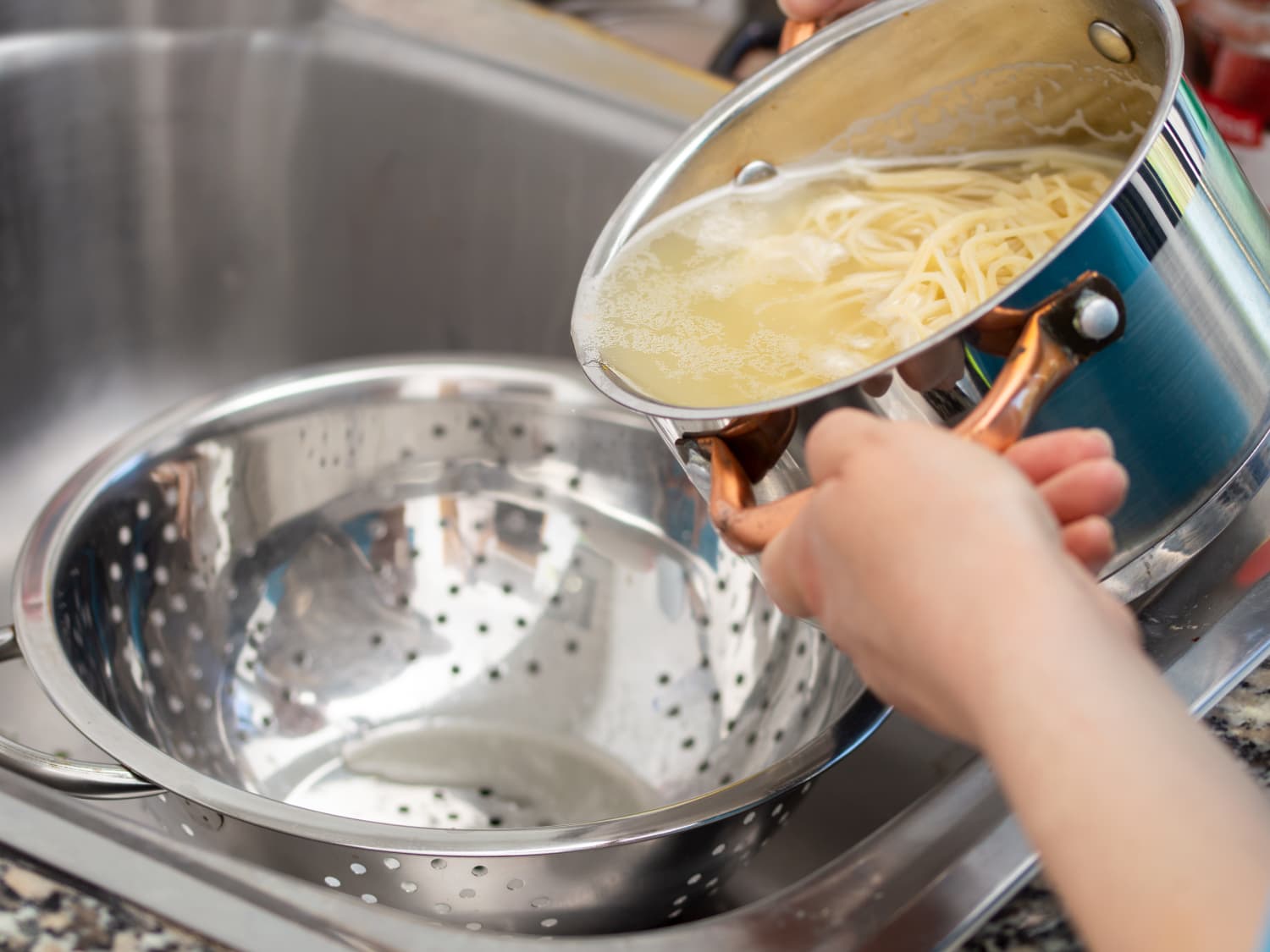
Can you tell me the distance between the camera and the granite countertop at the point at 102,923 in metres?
0.39

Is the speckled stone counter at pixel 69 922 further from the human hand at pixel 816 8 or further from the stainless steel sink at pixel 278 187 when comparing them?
the stainless steel sink at pixel 278 187

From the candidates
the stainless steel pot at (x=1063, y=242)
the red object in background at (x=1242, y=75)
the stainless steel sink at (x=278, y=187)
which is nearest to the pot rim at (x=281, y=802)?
the stainless steel pot at (x=1063, y=242)

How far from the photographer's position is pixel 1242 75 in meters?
1.03

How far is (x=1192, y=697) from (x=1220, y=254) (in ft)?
0.57

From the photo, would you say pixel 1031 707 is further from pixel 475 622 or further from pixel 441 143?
pixel 441 143

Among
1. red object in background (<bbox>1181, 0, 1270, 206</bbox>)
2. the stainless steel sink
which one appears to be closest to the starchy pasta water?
the stainless steel sink

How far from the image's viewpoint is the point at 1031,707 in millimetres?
302

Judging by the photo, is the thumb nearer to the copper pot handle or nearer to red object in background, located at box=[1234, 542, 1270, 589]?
the copper pot handle

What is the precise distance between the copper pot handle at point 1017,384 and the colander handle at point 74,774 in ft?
0.85

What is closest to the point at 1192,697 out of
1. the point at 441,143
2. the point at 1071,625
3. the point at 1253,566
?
the point at 1253,566

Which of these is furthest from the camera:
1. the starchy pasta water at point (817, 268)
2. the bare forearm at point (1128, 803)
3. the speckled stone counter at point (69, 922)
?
the starchy pasta water at point (817, 268)

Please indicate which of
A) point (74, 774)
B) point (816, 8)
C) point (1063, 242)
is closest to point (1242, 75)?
point (816, 8)

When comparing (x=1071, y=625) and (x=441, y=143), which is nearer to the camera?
(x=1071, y=625)

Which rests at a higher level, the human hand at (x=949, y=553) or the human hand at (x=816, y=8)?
the human hand at (x=816, y=8)
